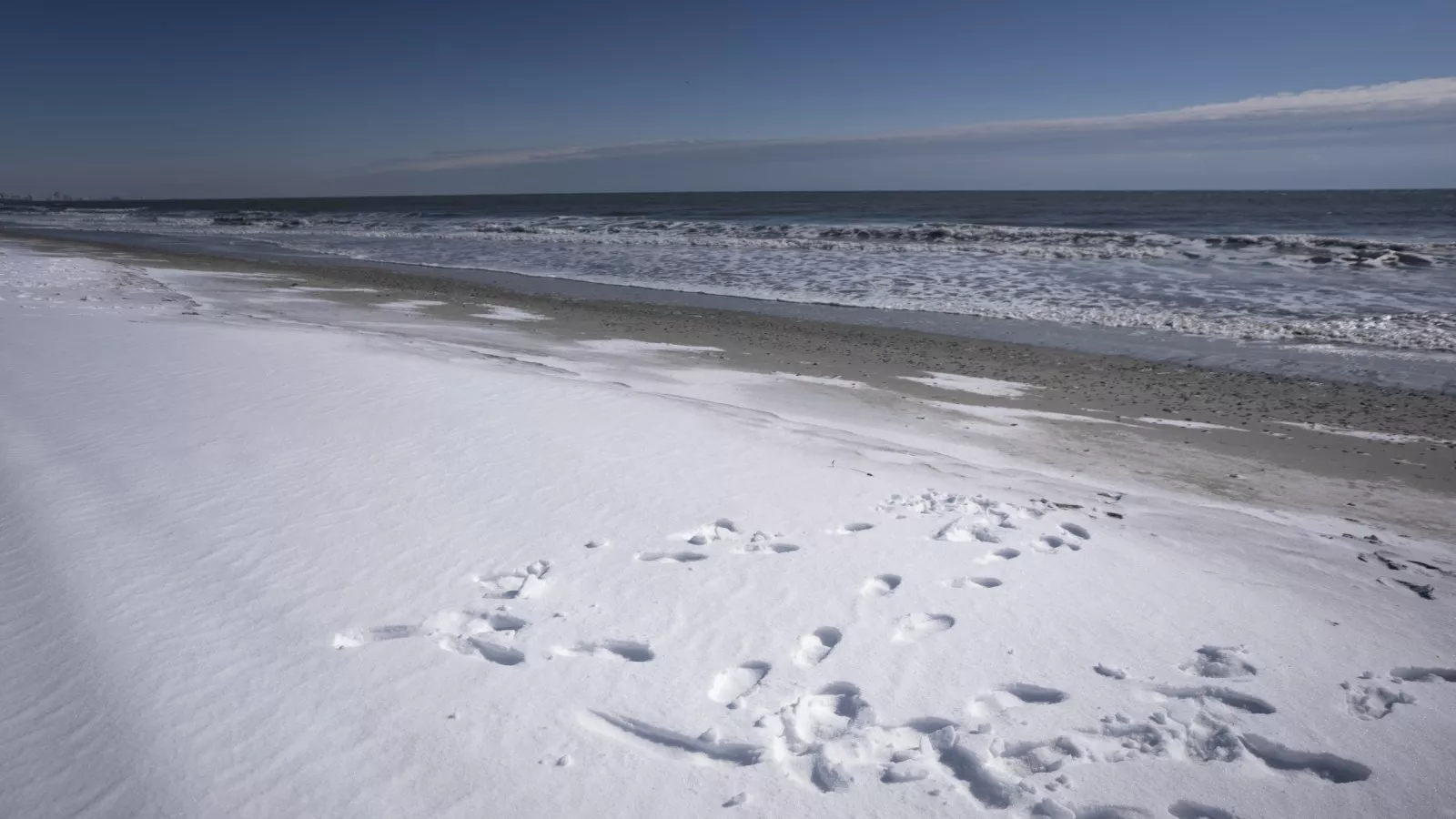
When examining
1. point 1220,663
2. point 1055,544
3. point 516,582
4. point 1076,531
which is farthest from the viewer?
point 1076,531

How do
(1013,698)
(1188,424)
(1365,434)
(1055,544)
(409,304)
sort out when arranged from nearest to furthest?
(1013,698) < (1055,544) < (1365,434) < (1188,424) < (409,304)

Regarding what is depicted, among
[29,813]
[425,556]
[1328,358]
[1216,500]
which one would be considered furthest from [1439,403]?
[29,813]

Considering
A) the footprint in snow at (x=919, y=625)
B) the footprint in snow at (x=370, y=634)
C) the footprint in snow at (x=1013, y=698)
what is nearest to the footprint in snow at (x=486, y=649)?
the footprint in snow at (x=370, y=634)

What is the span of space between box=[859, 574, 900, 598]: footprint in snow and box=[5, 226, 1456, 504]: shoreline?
2804 millimetres

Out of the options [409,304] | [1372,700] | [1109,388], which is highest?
[409,304]

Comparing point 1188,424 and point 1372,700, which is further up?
point 1188,424

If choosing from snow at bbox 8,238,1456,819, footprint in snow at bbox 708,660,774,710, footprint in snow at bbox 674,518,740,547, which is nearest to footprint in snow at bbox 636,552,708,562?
snow at bbox 8,238,1456,819

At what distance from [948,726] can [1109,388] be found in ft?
20.2

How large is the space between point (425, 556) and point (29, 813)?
5.16ft

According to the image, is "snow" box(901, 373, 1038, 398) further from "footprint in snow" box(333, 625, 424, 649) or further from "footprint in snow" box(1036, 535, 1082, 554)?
"footprint in snow" box(333, 625, 424, 649)

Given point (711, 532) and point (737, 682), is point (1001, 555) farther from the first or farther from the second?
point (737, 682)

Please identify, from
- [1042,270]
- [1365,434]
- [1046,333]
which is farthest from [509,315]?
[1042,270]

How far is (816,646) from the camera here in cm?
290

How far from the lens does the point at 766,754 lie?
7.59 feet
